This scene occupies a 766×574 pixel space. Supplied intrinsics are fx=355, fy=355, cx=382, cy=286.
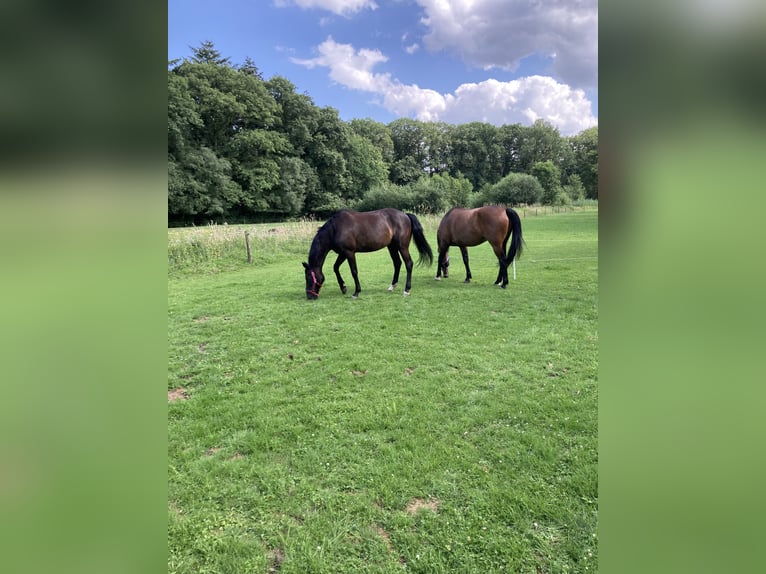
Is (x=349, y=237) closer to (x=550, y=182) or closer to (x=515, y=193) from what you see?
(x=515, y=193)

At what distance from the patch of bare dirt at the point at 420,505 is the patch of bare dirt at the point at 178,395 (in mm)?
2569

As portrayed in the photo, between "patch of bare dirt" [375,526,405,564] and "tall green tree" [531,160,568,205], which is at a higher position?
"tall green tree" [531,160,568,205]

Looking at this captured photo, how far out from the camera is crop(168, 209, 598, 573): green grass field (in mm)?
1918

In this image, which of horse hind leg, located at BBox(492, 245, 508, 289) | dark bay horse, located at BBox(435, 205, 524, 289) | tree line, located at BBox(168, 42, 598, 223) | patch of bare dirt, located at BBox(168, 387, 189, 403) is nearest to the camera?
patch of bare dirt, located at BBox(168, 387, 189, 403)

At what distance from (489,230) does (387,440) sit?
235 inches

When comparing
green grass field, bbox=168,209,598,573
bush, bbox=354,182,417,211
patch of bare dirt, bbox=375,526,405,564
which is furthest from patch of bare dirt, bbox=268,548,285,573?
bush, bbox=354,182,417,211

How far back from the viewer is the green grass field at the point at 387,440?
6.29 feet

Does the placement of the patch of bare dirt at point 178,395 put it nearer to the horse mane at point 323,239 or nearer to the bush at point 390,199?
the horse mane at point 323,239

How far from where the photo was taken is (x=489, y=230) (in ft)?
25.6

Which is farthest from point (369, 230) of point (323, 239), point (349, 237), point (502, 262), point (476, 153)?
point (476, 153)

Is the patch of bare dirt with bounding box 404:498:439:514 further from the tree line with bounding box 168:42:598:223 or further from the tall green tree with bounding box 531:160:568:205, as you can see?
the tall green tree with bounding box 531:160:568:205

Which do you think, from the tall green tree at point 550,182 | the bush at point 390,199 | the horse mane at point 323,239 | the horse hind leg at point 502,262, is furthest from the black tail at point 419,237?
the tall green tree at point 550,182
